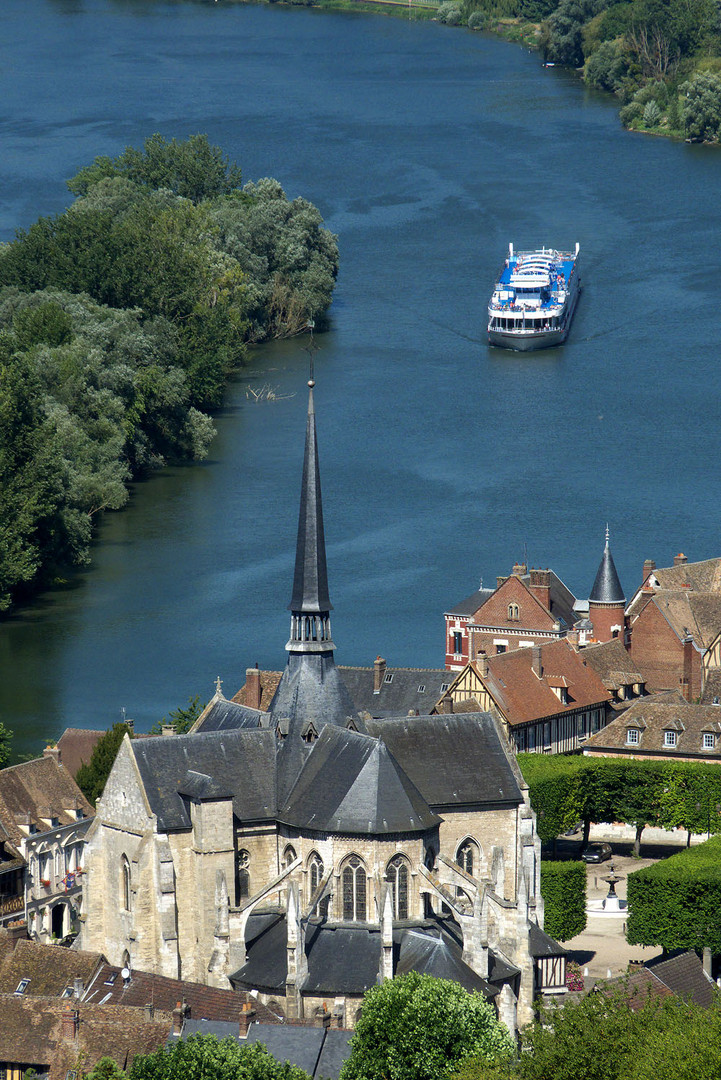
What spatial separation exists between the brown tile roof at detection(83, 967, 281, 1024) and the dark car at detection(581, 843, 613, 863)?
2436 centimetres

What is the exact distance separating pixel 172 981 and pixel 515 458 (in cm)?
8439

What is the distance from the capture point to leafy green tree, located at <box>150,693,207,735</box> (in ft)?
331

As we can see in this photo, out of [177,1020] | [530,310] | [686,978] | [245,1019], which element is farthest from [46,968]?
[530,310]

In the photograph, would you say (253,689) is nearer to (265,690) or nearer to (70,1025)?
(265,690)

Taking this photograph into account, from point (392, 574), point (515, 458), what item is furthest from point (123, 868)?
point (515, 458)

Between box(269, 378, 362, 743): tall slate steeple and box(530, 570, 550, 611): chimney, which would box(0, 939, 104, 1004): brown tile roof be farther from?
box(530, 570, 550, 611): chimney

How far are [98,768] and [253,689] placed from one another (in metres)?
9.77

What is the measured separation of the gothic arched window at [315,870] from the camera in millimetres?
78250

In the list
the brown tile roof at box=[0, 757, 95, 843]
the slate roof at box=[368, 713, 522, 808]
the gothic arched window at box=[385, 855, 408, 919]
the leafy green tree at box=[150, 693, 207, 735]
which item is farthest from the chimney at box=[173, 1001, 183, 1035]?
the leafy green tree at box=[150, 693, 207, 735]

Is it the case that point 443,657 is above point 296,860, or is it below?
below

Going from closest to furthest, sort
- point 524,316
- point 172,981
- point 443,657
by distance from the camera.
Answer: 1. point 172,981
2. point 443,657
3. point 524,316

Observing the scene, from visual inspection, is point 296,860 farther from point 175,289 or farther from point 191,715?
point 175,289

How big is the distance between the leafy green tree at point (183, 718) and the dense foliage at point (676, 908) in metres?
19.3

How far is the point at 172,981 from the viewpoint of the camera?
7581cm
